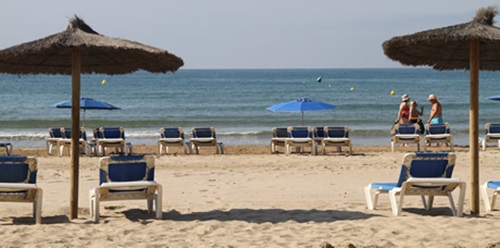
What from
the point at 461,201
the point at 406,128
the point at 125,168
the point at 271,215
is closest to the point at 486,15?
the point at 461,201

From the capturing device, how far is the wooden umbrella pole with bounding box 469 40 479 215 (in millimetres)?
8352

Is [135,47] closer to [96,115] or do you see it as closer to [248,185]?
[248,185]

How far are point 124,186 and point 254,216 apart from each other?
1432 mm

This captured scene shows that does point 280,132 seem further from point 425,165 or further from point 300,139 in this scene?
point 425,165

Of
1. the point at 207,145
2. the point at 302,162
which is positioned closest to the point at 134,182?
the point at 302,162

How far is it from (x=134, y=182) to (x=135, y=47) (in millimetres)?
1374

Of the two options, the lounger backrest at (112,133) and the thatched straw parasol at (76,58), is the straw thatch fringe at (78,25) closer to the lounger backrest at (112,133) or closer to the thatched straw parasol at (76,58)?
the thatched straw parasol at (76,58)

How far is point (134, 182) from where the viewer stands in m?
8.19

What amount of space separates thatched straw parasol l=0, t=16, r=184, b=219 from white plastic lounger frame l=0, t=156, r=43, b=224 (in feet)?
1.27

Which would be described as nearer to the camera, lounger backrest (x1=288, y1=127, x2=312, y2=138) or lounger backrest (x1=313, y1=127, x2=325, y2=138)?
lounger backrest (x1=288, y1=127, x2=312, y2=138)

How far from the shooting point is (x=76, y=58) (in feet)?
27.1

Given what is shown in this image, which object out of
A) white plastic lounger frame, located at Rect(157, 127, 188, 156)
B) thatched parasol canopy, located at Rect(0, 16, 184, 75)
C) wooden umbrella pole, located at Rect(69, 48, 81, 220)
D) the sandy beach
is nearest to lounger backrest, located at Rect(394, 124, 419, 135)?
the sandy beach

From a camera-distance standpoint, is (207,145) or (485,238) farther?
(207,145)

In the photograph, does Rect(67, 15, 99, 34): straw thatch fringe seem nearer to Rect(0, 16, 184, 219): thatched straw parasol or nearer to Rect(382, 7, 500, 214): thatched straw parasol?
Rect(0, 16, 184, 219): thatched straw parasol
